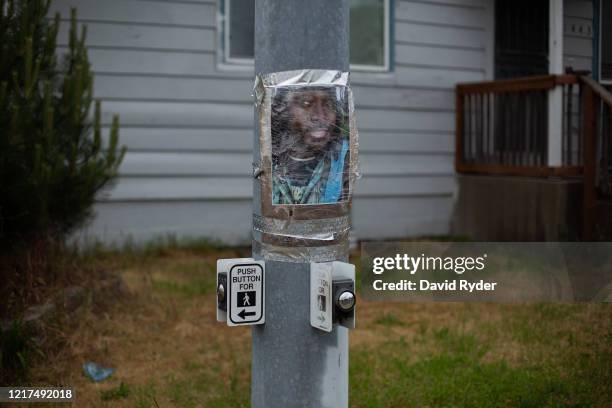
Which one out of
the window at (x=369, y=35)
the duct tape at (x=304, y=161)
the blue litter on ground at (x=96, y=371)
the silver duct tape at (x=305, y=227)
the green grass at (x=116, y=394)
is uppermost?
the window at (x=369, y=35)

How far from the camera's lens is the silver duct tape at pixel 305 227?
2.55m

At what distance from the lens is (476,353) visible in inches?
195

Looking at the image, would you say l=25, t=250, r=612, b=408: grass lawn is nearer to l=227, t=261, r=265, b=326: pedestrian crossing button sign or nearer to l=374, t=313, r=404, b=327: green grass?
l=374, t=313, r=404, b=327: green grass

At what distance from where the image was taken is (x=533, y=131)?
8898mm

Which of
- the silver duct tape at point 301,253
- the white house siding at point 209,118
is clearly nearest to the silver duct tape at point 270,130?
the silver duct tape at point 301,253

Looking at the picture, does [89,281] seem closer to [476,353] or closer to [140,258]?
[140,258]

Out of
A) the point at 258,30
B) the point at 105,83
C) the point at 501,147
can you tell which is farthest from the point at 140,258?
the point at 258,30

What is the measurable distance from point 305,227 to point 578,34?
6.09m

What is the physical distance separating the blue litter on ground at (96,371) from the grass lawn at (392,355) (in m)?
0.05

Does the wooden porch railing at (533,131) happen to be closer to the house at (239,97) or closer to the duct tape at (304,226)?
the house at (239,97)

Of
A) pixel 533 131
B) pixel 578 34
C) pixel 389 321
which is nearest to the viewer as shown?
pixel 389 321

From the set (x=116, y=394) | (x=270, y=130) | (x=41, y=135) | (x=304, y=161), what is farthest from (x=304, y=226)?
(x=41, y=135)

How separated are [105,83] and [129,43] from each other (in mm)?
474

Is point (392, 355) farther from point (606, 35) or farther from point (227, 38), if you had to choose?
point (227, 38)
